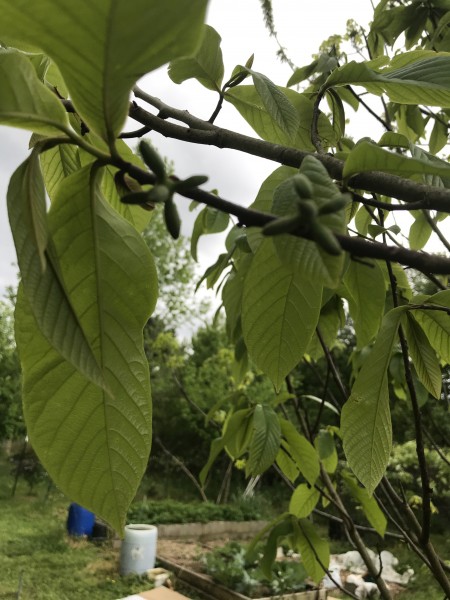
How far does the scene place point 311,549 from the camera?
993mm

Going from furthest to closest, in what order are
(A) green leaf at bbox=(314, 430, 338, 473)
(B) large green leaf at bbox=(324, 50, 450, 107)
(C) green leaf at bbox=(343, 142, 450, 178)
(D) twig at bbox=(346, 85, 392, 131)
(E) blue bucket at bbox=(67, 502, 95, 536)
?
(E) blue bucket at bbox=(67, 502, 95, 536) → (A) green leaf at bbox=(314, 430, 338, 473) → (D) twig at bbox=(346, 85, 392, 131) → (B) large green leaf at bbox=(324, 50, 450, 107) → (C) green leaf at bbox=(343, 142, 450, 178)

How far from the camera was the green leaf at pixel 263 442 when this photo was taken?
33.2 inches

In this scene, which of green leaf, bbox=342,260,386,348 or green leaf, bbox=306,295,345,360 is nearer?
green leaf, bbox=342,260,386,348

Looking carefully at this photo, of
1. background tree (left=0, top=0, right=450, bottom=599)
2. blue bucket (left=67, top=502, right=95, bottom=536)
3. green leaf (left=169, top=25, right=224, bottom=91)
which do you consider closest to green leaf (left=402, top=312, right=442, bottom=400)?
background tree (left=0, top=0, right=450, bottom=599)

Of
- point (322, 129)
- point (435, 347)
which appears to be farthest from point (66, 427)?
point (322, 129)

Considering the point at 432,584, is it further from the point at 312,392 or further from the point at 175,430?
the point at 175,430

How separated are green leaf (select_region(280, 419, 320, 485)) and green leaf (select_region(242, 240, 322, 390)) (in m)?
0.53

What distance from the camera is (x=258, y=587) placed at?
4.59 meters

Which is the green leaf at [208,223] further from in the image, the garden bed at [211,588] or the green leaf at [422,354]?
the garden bed at [211,588]

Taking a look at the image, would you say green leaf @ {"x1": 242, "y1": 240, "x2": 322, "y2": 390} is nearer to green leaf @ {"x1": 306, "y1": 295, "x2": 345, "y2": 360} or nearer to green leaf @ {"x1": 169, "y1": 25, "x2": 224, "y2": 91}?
green leaf @ {"x1": 169, "y1": 25, "x2": 224, "y2": 91}

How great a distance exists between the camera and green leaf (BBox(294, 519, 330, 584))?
0.98m

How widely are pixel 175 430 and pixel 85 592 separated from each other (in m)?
5.56

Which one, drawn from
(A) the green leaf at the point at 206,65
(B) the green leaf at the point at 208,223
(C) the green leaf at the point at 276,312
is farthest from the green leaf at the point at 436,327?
(B) the green leaf at the point at 208,223

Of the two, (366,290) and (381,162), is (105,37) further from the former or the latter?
(366,290)
